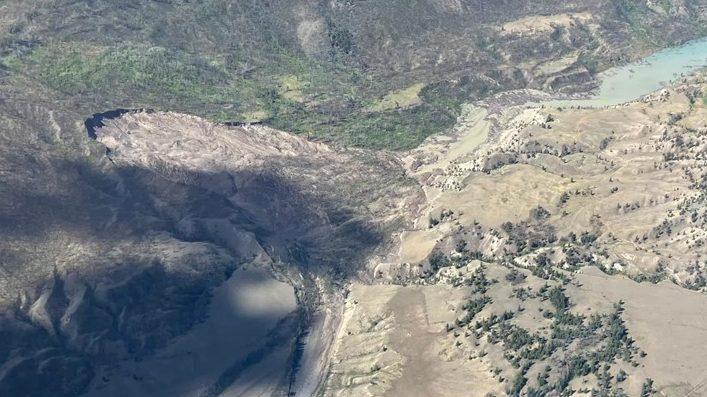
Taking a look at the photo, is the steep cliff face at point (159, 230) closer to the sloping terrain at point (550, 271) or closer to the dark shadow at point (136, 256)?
the dark shadow at point (136, 256)

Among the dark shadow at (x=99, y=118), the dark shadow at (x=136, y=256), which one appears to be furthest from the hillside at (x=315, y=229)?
the dark shadow at (x=99, y=118)

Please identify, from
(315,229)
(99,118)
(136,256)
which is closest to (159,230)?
(136,256)

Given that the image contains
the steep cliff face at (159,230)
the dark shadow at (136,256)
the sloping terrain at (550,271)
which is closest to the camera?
the sloping terrain at (550,271)

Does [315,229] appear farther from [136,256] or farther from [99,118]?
[99,118]

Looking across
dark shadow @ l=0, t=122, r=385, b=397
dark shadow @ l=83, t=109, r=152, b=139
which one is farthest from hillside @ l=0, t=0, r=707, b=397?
dark shadow @ l=83, t=109, r=152, b=139

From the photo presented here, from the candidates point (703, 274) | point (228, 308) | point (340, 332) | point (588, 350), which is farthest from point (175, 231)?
point (703, 274)

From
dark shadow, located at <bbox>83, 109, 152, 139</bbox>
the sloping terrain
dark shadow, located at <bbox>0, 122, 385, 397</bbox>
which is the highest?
dark shadow, located at <bbox>83, 109, 152, 139</bbox>

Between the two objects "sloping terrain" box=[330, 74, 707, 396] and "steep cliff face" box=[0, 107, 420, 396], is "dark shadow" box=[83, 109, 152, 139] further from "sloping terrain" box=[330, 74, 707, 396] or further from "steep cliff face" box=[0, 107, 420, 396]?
"sloping terrain" box=[330, 74, 707, 396]

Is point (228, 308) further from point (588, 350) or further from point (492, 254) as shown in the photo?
point (588, 350)

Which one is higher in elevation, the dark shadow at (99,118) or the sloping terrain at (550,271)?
the dark shadow at (99,118)
